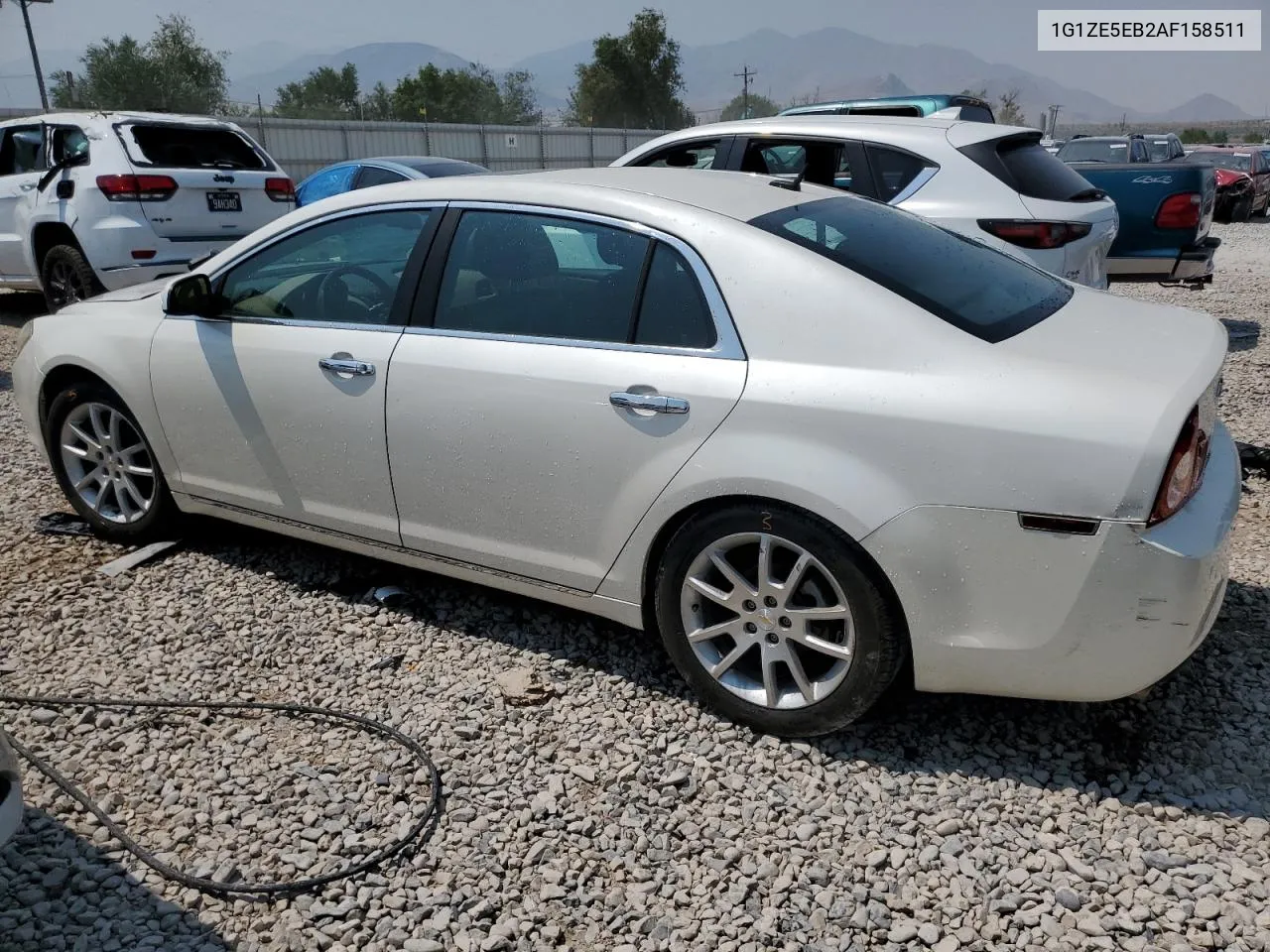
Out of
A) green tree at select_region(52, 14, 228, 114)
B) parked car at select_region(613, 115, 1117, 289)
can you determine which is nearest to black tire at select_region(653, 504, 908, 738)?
parked car at select_region(613, 115, 1117, 289)

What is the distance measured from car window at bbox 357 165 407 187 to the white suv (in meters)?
0.73

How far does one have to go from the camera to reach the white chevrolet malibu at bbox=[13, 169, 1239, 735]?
257cm

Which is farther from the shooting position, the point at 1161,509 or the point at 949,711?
the point at 949,711

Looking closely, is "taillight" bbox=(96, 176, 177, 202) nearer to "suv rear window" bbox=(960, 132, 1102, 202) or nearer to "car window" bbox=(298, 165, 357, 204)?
"car window" bbox=(298, 165, 357, 204)

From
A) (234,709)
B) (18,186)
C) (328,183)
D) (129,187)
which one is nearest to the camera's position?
(234,709)

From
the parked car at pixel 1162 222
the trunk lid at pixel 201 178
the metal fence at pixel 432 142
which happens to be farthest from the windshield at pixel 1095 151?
the trunk lid at pixel 201 178

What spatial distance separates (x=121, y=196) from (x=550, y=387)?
701 centimetres

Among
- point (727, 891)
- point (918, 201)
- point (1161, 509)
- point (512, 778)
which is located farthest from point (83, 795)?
point (918, 201)

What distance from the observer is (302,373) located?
371 centimetres

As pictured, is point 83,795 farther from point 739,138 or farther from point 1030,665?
point 739,138

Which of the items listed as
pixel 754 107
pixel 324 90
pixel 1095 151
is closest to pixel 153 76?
pixel 324 90

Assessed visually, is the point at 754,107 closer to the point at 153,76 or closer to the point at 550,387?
the point at 153,76

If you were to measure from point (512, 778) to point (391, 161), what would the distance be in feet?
28.5

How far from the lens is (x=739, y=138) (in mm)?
6664
